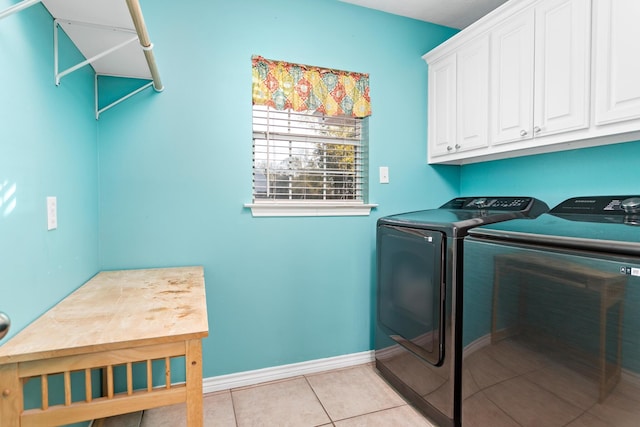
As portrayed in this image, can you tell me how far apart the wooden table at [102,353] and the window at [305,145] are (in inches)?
40.4

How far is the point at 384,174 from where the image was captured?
2.38 meters

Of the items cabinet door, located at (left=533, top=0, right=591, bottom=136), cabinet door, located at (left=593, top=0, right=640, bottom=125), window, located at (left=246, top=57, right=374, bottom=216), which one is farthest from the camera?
window, located at (left=246, top=57, right=374, bottom=216)

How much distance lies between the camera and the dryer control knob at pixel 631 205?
4.98ft

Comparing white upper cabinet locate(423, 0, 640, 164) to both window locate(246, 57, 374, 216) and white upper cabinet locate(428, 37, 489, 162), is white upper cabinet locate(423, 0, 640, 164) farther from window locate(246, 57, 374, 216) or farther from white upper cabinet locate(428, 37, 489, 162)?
window locate(246, 57, 374, 216)

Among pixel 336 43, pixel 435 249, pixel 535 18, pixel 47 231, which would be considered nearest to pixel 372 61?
pixel 336 43

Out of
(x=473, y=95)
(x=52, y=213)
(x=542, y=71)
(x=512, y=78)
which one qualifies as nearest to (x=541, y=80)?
(x=542, y=71)

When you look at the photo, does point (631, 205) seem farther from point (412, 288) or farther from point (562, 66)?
point (412, 288)

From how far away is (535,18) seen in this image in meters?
1.69

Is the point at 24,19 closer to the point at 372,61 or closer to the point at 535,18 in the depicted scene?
the point at 372,61

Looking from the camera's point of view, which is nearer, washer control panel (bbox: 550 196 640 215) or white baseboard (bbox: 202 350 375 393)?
washer control panel (bbox: 550 196 640 215)

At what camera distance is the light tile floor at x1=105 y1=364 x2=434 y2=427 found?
170 cm

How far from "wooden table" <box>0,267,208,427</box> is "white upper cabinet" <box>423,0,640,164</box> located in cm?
184

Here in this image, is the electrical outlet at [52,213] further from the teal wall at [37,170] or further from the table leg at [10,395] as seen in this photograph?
the table leg at [10,395]

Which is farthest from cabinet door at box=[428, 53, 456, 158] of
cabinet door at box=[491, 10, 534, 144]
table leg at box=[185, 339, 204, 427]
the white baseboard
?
table leg at box=[185, 339, 204, 427]
